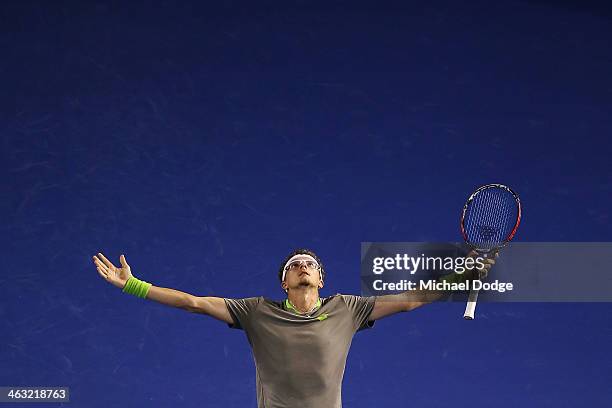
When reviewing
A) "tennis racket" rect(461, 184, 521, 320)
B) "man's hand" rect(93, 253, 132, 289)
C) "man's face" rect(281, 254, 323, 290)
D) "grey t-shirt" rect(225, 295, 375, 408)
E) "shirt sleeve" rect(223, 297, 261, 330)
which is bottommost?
"grey t-shirt" rect(225, 295, 375, 408)

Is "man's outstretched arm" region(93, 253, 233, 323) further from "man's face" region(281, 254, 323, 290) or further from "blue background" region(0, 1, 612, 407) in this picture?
"blue background" region(0, 1, 612, 407)

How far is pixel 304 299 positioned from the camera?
4.17 metres

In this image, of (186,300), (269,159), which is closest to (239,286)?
(269,159)

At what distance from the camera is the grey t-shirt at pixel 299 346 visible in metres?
3.98

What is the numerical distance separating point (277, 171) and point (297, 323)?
1715 mm

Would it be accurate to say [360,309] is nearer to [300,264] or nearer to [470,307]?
[300,264]

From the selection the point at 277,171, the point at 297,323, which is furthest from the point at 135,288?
the point at 277,171

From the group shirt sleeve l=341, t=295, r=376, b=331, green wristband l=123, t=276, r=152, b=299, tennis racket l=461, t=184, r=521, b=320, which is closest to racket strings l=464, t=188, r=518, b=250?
tennis racket l=461, t=184, r=521, b=320

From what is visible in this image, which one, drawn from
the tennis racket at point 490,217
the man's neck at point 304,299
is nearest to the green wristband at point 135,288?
the man's neck at point 304,299

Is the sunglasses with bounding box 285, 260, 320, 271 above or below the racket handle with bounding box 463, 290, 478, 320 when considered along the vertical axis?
above

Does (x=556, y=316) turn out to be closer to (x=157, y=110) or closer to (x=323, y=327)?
(x=323, y=327)

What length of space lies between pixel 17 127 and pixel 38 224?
21.4 inches

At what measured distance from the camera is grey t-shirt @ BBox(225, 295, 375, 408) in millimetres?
3984

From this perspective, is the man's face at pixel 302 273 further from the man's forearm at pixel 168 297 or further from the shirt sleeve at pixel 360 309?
the man's forearm at pixel 168 297
